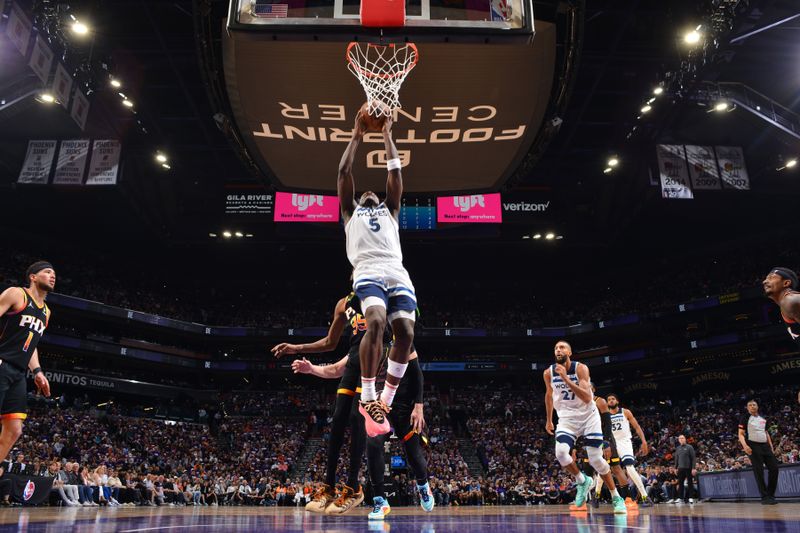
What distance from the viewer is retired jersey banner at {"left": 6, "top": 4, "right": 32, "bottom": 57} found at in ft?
49.4

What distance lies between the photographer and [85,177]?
76.8 ft

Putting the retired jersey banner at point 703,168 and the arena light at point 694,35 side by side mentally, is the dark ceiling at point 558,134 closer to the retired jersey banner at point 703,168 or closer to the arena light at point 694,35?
the arena light at point 694,35

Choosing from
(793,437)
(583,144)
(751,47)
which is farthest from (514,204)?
(793,437)

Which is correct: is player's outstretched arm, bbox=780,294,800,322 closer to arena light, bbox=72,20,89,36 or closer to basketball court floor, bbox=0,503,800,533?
basketball court floor, bbox=0,503,800,533

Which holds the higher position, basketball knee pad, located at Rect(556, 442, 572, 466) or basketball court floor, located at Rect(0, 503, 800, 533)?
basketball knee pad, located at Rect(556, 442, 572, 466)

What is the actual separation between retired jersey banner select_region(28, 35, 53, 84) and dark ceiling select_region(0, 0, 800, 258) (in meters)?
1.12

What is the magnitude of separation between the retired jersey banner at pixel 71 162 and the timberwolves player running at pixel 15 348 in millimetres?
19848

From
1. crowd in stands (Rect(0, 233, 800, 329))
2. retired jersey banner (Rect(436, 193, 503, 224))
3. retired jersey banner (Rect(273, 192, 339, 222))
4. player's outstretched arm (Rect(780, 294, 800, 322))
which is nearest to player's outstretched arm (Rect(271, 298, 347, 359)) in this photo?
player's outstretched arm (Rect(780, 294, 800, 322))

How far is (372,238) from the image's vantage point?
5.04 metres

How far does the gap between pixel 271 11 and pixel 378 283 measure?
480 centimetres

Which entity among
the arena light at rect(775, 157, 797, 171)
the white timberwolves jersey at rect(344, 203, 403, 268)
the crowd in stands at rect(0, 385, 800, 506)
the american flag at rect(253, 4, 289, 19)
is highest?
the arena light at rect(775, 157, 797, 171)

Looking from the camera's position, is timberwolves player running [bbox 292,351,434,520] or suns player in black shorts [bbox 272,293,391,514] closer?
suns player in black shorts [bbox 272,293,391,514]

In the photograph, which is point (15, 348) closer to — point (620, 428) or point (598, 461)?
point (598, 461)

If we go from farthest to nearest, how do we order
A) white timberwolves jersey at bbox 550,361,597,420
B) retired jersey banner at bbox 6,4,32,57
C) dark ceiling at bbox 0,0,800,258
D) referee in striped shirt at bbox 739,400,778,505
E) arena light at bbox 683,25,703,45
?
dark ceiling at bbox 0,0,800,258 → arena light at bbox 683,25,703,45 → retired jersey banner at bbox 6,4,32,57 → referee in striped shirt at bbox 739,400,778,505 → white timberwolves jersey at bbox 550,361,597,420
